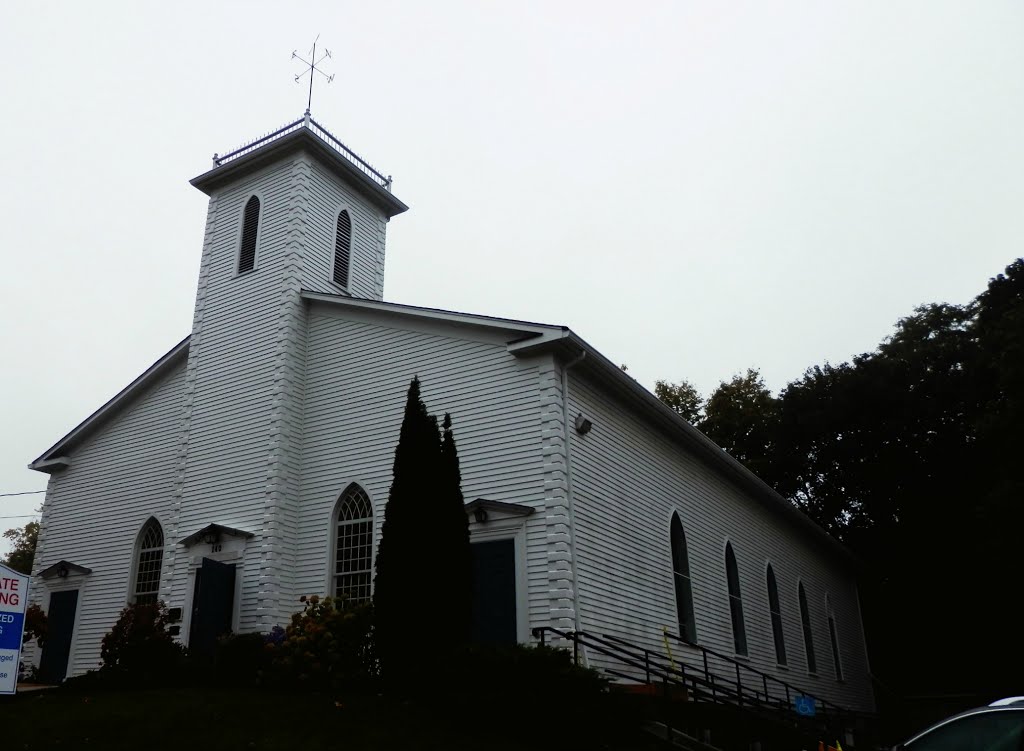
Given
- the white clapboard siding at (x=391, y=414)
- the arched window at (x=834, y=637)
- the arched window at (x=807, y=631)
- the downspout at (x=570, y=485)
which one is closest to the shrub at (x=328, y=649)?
the white clapboard siding at (x=391, y=414)

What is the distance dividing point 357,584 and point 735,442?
29.0 metres

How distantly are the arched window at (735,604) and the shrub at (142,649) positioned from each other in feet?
42.8

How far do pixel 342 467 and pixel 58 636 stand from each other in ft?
29.4

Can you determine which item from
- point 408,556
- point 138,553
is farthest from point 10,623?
point 138,553

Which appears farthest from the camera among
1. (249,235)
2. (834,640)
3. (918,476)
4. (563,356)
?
(918,476)

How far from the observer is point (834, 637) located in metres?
32.4

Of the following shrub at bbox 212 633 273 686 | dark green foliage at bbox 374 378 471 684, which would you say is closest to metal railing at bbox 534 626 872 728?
dark green foliage at bbox 374 378 471 684

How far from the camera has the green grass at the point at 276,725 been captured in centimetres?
1136

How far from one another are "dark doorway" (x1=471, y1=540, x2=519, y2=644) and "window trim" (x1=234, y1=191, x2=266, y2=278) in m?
9.91

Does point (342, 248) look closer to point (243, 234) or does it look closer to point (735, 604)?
point (243, 234)

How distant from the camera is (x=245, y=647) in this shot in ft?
55.0

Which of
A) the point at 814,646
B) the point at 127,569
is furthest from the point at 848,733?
the point at 127,569

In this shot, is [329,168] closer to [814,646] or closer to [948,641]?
[814,646]

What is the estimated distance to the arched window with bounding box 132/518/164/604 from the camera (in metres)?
21.4
